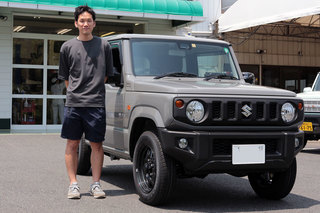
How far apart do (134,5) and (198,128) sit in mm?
11439

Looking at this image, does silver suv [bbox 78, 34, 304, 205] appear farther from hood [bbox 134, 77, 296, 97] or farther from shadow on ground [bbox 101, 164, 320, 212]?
shadow on ground [bbox 101, 164, 320, 212]

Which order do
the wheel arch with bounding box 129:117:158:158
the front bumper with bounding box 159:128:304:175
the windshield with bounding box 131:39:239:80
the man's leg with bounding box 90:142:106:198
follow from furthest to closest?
the windshield with bounding box 131:39:239:80, the man's leg with bounding box 90:142:106:198, the wheel arch with bounding box 129:117:158:158, the front bumper with bounding box 159:128:304:175

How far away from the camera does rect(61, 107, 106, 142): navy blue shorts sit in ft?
18.1

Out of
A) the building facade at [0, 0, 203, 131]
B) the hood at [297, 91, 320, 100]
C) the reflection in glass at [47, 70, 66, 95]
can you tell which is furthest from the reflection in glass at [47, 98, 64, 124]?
the hood at [297, 91, 320, 100]

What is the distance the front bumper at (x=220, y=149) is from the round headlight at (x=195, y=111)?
0.15m

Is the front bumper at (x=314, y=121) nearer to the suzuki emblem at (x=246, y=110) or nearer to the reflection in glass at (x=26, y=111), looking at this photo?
the suzuki emblem at (x=246, y=110)

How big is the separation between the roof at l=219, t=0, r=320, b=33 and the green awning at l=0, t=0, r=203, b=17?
3014mm

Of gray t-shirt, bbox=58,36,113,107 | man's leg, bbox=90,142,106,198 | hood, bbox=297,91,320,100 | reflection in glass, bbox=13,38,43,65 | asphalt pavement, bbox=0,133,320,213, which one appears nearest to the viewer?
asphalt pavement, bbox=0,133,320,213

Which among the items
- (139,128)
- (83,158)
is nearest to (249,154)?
(139,128)

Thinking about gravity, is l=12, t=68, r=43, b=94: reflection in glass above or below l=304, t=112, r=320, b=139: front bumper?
above

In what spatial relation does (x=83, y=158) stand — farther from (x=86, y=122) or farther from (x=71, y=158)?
(x=86, y=122)

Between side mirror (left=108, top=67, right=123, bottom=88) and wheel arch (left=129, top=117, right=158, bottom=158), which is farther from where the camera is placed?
side mirror (left=108, top=67, right=123, bottom=88)

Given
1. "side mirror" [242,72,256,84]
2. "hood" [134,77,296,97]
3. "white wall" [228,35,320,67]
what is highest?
"white wall" [228,35,320,67]

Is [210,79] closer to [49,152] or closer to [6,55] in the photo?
[49,152]
